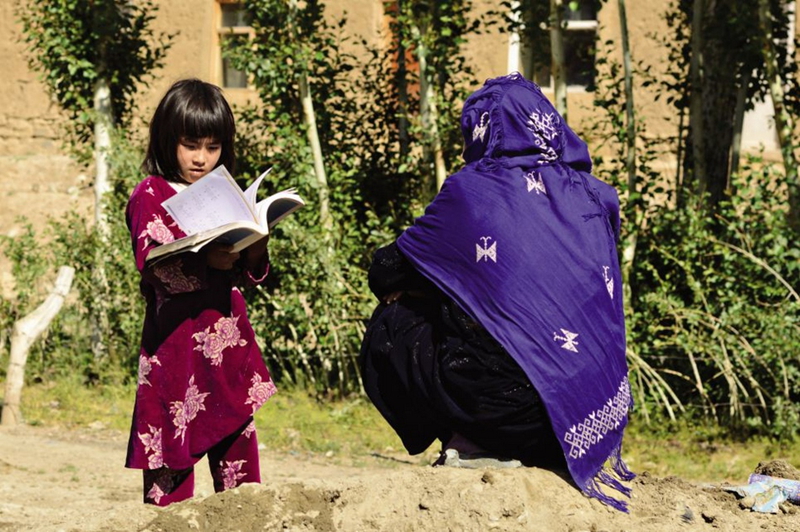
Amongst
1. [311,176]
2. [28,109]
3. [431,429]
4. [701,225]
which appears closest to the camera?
[431,429]

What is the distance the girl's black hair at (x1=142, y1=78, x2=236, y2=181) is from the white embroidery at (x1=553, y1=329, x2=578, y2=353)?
1282 mm

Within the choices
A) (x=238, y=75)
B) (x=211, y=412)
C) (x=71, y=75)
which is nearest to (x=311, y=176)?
(x=71, y=75)

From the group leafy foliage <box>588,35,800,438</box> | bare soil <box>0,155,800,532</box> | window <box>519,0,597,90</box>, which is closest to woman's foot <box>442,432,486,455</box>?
bare soil <box>0,155,800,532</box>

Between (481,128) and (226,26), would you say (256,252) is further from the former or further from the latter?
(226,26)

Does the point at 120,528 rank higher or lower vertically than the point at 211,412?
lower

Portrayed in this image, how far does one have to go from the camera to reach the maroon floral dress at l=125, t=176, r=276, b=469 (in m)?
3.61

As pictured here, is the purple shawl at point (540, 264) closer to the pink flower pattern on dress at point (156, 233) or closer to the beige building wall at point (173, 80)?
the pink flower pattern on dress at point (156, 233)

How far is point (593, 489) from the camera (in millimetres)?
3531

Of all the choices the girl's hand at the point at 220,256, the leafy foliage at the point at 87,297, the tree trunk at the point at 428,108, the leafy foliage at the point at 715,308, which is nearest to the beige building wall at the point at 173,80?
the leafy foliage at the point at 87,297

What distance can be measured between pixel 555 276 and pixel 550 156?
42cm

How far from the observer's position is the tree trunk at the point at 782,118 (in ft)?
23.7

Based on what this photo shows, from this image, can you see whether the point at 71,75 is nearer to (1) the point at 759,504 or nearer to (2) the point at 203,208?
(2) the point at 203,208

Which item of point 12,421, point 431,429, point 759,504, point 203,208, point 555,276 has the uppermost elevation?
point 203,208

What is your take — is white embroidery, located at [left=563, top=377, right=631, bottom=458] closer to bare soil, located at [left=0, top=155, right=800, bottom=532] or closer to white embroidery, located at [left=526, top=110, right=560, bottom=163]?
bare soil, located at [left=0, top=155, right=800, bottom=532]
